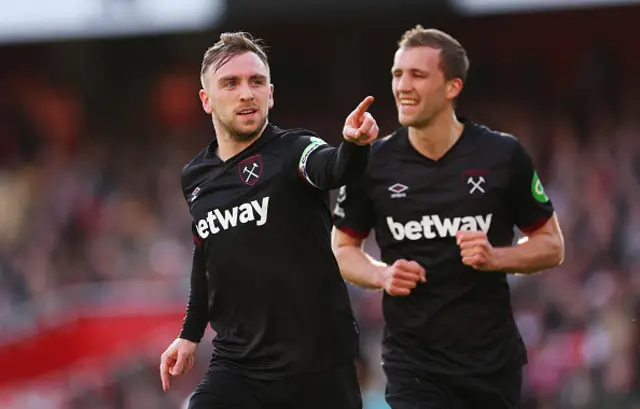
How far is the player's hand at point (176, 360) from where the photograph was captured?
5.65 m

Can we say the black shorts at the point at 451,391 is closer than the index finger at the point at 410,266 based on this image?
No

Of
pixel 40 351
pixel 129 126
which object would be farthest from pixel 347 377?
pixel 129 126

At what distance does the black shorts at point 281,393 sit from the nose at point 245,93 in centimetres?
119

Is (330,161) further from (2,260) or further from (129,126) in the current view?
(129,126)

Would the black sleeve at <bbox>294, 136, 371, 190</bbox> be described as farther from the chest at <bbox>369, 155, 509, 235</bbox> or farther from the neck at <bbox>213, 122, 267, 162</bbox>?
the chest at <bbox>369, 155, 509, 235</bbox>

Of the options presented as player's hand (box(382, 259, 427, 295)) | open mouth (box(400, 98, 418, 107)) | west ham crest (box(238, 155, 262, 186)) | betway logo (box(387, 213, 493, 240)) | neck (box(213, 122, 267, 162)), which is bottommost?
player's hand (box(382, 259, 427, 295))

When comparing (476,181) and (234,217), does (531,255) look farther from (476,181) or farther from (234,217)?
(234,217)

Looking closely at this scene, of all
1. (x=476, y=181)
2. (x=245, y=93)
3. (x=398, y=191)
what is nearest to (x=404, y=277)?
(x=398, y=191)

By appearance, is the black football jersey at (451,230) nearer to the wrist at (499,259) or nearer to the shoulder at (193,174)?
the wrist at (499,259)

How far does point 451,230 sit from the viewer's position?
6.26 metres

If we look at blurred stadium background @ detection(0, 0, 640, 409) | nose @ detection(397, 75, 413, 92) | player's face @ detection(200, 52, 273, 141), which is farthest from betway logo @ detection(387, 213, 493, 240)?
blurred stadium background @ detection(0, 0, 640, 409)

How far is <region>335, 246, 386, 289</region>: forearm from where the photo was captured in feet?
20.5

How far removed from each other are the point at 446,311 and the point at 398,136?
3.18 ft

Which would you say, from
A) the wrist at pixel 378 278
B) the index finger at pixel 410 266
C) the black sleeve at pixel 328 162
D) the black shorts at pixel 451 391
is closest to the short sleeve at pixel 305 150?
the black sleeve at pixel 328 162
